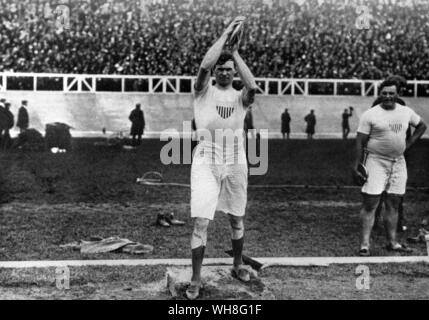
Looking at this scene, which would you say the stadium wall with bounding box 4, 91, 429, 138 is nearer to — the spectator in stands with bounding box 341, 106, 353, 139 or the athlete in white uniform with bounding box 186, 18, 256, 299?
the spectator in stands with bounding box 341, 106, 353, 139

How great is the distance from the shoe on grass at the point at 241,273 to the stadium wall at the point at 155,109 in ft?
81.4

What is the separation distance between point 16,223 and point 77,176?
5765 millimetres

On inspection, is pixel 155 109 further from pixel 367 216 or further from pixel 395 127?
pixel 395 127

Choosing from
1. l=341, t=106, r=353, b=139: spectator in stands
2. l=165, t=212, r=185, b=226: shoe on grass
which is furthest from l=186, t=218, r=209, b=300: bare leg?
l=341, t=106, r=353, b=139: spectator in stands

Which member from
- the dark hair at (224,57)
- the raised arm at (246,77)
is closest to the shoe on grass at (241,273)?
the raised arm at (246,77)

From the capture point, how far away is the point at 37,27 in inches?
1209

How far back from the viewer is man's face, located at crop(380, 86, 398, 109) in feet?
24.6

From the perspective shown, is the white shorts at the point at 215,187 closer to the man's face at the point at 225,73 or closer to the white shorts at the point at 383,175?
the man's face at the point at 225,73

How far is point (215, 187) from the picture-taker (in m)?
5.77

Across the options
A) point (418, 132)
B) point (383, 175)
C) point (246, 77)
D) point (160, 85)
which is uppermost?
point (246, 77)

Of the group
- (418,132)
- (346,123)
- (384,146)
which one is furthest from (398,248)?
(346,123)

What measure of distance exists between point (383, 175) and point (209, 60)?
309 centimetres

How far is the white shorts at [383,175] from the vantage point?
302 inches
